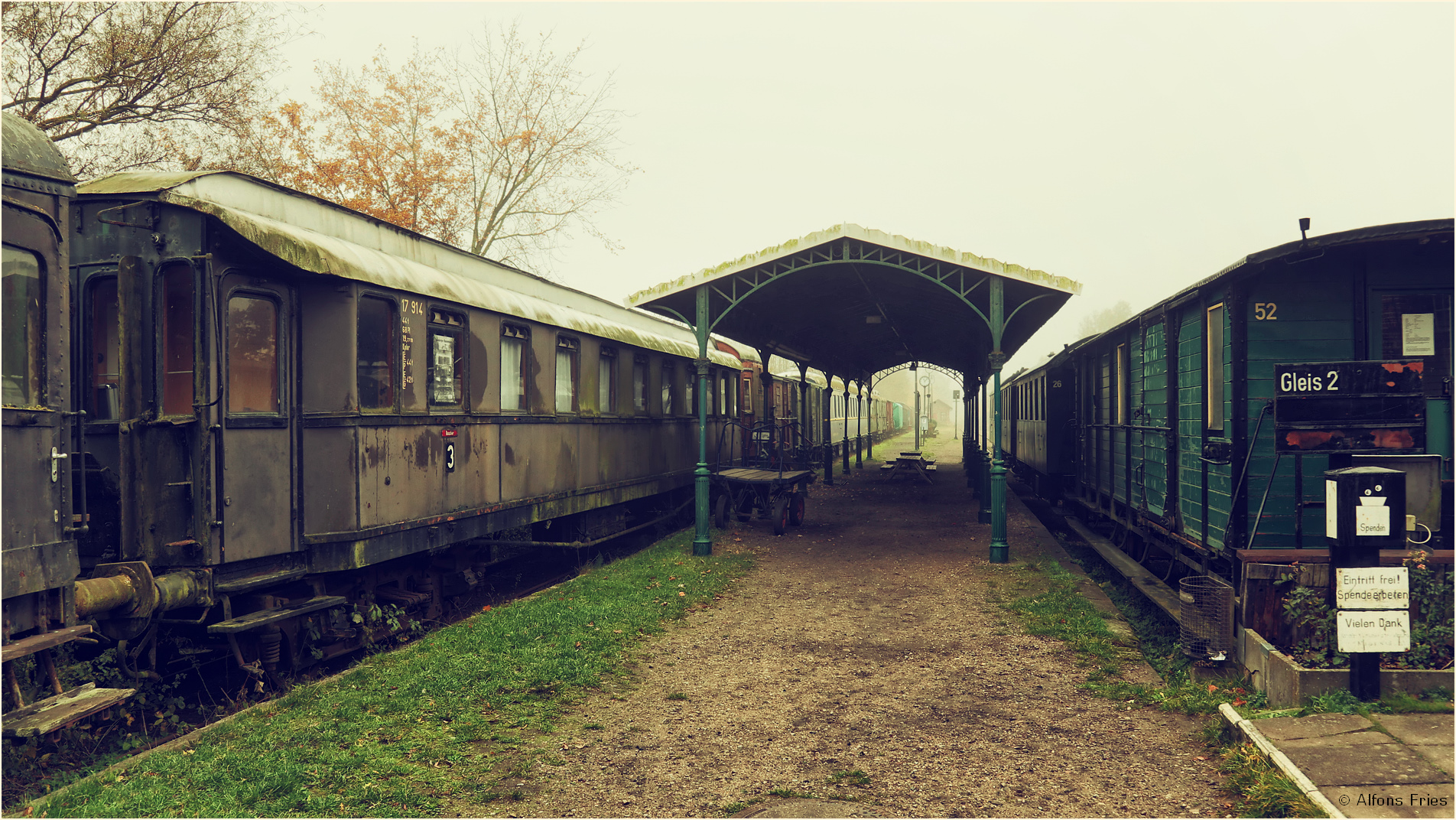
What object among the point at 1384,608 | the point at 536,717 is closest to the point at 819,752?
the point at 536,717

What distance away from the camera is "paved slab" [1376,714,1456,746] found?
4246mm

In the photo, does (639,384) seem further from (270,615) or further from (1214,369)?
(1214,369)

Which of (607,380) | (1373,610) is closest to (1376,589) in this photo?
(1373,610)

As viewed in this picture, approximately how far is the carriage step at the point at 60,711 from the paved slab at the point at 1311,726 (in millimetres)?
6010

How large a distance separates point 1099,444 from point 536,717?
29.8ft

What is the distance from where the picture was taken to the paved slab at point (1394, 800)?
11.6 feet

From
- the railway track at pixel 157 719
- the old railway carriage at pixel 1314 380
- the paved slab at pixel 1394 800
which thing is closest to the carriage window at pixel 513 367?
the railway track at pixel 157 719

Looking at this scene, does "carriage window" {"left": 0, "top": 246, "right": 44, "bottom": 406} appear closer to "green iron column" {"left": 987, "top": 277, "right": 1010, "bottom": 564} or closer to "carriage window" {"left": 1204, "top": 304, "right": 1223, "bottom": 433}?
"carriage window" {"left": 1204, "top": 304, "right": 1223, "bottom": 433}

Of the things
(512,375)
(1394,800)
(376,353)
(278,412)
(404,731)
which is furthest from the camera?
(512,375)

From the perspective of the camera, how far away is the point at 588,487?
442 inches

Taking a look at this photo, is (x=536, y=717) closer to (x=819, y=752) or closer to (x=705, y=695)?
(x=705, y=695)

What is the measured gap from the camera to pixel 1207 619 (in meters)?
5.86

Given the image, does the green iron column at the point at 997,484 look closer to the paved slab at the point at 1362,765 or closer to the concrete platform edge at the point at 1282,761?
the concrete platform edge at the point at 1282,761

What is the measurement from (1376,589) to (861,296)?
10271 millimetres
